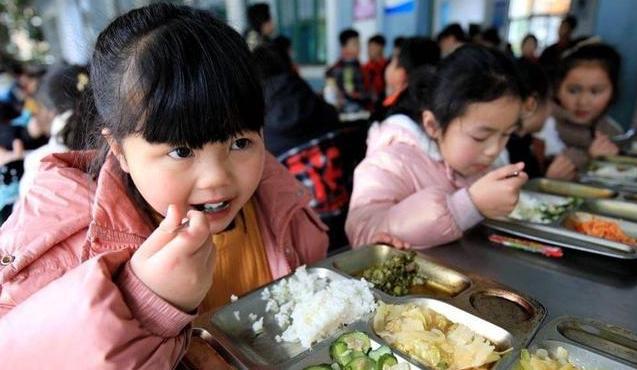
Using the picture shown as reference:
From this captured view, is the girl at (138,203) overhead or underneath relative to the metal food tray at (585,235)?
overhead

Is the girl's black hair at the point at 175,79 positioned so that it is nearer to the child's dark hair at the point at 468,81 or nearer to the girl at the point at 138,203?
the girl at the point at 138,203

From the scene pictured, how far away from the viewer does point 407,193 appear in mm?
1893

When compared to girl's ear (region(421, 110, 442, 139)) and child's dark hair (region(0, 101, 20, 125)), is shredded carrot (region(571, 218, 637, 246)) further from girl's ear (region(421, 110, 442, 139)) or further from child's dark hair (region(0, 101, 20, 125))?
child's dark hair (region(0, 101, 20, 125))

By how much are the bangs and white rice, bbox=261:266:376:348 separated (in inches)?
19.3

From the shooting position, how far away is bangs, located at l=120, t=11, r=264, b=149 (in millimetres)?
907

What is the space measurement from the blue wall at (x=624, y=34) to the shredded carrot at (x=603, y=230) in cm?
377

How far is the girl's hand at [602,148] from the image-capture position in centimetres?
281

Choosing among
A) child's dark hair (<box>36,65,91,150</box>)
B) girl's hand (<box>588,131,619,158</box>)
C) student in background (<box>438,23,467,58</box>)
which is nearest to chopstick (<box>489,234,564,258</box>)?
child's dark hair (<box>36,65,91,150</box>)

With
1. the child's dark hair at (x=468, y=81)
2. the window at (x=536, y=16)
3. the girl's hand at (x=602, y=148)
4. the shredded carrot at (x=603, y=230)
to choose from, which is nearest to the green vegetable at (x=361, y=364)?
the shredded carrot at (x=603, y=230)

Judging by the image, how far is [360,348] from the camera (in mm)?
991

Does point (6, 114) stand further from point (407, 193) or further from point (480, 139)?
point (480, 139)

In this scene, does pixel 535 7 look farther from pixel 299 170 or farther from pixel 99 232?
pixel 99 232

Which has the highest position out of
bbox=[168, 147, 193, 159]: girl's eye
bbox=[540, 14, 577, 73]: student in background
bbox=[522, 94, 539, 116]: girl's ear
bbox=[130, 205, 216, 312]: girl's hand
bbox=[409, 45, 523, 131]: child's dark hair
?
bbox=[540, 14, 577, 73]: student in background

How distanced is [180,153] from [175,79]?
0.16 m
